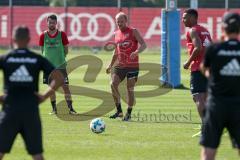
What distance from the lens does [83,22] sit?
55.0 m

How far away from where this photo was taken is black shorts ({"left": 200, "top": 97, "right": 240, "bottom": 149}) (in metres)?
10.0

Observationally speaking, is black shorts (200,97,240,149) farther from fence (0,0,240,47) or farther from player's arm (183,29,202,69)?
fence (0,0,240,47)

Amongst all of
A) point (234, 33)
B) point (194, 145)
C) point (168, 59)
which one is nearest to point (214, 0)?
point (168, 59)

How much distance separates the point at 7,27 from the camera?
5506 cm

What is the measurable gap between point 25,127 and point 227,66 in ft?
8.73

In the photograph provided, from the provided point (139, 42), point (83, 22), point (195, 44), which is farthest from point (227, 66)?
point (83, 22)

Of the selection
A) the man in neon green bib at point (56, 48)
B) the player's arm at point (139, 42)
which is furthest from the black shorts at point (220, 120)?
the man in neon green bib at point (56, 48)

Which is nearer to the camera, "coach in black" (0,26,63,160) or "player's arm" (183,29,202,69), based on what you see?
"coach in black" (0,26,63,160)

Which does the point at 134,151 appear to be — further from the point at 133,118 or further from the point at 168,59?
the point at 168,59

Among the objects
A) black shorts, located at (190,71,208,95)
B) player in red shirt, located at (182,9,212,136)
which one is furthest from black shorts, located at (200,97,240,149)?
black shorts, located at (190,71,208,95)

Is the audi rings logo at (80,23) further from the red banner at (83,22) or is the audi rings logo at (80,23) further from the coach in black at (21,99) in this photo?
the coach in black at (21,99)

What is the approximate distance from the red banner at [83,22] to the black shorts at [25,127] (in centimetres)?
4487

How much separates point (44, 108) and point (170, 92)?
24.0ft

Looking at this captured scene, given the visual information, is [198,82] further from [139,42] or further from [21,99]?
[21,99]
